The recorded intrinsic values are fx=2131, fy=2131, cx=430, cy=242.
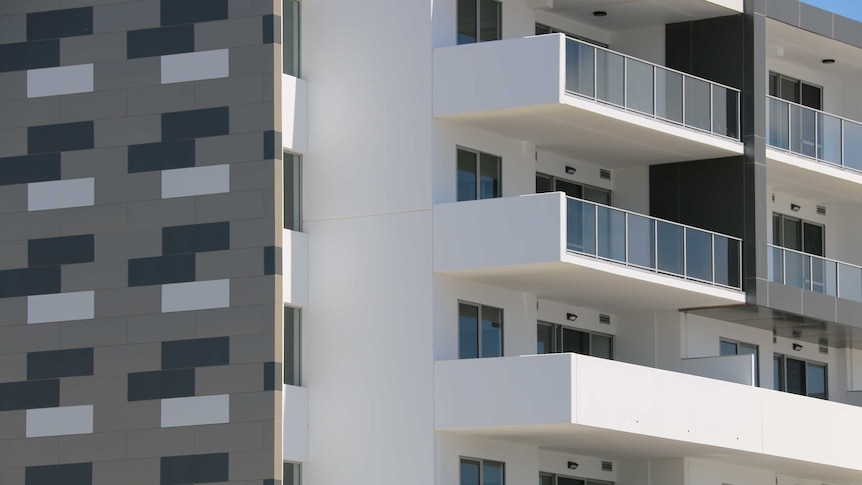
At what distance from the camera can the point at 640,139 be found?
1811 inches

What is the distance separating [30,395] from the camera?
140 feet

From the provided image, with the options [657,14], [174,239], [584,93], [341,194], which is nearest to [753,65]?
[657,14]

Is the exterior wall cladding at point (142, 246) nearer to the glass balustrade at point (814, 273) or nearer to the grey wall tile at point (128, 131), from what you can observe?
the grey wall tile at point (128, 131)

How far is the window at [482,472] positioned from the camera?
4272cm

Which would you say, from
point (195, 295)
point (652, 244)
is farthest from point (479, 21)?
point (195, 295)

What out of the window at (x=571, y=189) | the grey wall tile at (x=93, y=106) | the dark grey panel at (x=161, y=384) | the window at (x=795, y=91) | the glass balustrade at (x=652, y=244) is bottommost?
the dark grey panel at (x=161, y=384)

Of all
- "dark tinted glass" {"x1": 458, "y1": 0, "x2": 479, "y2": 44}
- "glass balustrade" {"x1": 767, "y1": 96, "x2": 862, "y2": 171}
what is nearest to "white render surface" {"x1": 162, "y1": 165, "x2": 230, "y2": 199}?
"dark tinted glass" {"x1": 458, "y1": 0, "x2": 479, "y2": 44}

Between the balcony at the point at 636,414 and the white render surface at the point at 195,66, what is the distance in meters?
7.37

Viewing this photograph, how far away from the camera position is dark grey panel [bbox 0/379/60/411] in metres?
42.6

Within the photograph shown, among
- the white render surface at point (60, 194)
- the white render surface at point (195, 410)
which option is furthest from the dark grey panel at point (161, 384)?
the white render surface at point (60, 194)

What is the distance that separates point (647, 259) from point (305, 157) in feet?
24.5

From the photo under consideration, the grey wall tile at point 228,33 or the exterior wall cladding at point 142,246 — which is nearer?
the exterior wall cladding at point 142,246

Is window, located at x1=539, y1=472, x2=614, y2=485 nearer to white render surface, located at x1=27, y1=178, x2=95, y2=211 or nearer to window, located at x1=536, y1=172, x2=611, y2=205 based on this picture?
window, located at x1=536, y1=172, x2=611, y2=205

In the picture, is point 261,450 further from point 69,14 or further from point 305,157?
point 69,14
